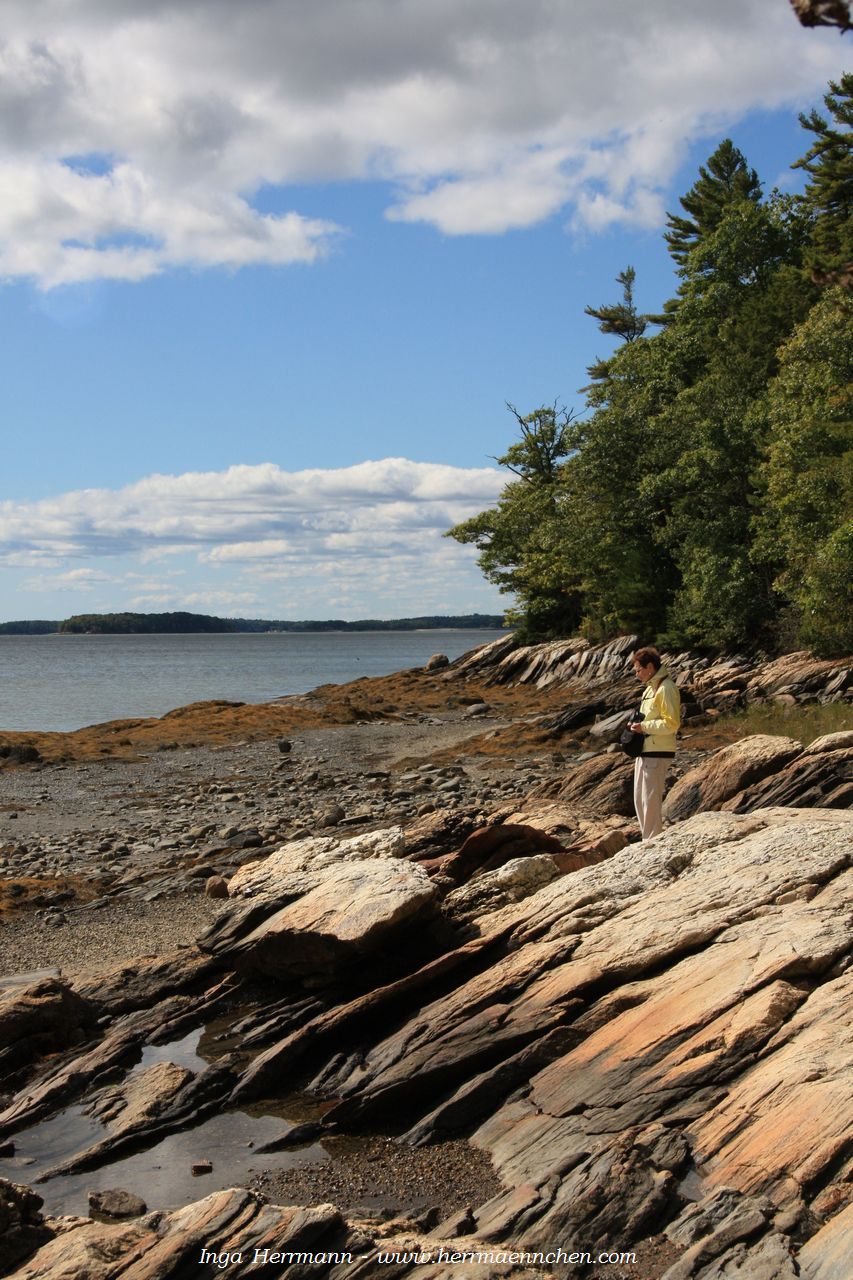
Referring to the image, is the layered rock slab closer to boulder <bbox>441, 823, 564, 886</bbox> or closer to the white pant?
boulder <bbox>441, 823, 564, 886</bbox>

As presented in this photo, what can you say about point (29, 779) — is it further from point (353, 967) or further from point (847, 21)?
point (847, 21)

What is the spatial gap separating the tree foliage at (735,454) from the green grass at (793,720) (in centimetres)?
511

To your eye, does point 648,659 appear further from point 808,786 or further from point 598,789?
point 598,789

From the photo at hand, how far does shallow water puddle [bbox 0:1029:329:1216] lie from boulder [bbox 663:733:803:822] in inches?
325

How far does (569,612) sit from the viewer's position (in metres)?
64.6

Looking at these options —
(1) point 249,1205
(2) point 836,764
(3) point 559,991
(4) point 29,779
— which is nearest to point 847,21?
(3) point 559,991

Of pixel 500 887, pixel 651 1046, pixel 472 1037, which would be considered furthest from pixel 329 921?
pixel 651 1046

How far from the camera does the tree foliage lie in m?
34.8

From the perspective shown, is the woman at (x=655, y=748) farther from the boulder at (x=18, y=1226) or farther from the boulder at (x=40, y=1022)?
the boulder at (x=18, y=1226)

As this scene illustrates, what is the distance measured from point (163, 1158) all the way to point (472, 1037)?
Answer: 2699 millimetres

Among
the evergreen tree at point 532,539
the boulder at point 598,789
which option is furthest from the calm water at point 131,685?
the boulder at point 598,789

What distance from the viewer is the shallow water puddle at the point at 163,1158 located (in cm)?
820

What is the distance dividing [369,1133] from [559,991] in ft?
6.37

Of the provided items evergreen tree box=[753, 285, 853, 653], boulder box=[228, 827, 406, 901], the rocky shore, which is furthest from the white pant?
evergreen tree box=[753, 285, 853, 653]
